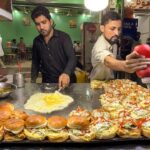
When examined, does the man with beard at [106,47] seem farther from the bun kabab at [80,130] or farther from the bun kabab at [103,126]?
the bun kabab at [80,130]

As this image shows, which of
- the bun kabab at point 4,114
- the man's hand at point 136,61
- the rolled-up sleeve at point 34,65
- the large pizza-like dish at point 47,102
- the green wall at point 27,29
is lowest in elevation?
the large pizza-like dish at point 47,102

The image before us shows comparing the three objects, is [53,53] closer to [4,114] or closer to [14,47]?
[4,114]

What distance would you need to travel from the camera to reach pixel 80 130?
1654mm

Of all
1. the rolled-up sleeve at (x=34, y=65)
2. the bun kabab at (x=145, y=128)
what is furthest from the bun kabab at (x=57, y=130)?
the rolled-up sleeve at (x=34, y=65)

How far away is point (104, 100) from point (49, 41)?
1.62 m

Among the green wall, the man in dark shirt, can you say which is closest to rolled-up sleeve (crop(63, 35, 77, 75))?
the man in dark shirt

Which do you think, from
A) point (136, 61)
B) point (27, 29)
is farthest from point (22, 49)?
point (136, 61)

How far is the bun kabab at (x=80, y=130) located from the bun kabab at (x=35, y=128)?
0.17m

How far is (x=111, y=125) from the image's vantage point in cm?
170

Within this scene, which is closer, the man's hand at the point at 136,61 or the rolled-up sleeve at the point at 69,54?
the man's hand at the point at 136,61

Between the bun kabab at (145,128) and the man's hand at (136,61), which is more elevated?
the man's hand at (136,61)

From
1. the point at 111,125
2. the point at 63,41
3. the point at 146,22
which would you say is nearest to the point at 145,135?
the point at 111,125

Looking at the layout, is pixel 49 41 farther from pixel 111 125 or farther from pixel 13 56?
pixel 13 56

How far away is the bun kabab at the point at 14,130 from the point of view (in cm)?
157
